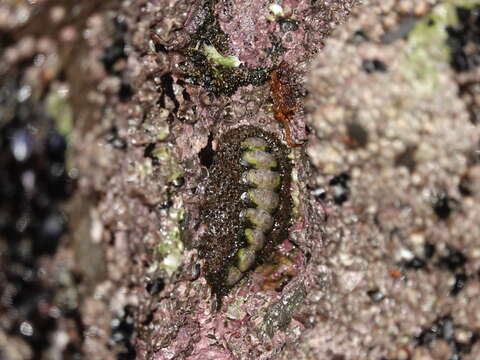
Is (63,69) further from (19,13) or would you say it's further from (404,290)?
(404,290)

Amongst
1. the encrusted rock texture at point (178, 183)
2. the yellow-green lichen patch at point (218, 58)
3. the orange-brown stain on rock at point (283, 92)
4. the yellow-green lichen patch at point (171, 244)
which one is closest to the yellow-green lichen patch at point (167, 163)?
the encrusted rock texture at point (178, 183)

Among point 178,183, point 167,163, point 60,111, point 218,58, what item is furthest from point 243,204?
point 60,111

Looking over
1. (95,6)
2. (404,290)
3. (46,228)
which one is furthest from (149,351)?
(95,6)

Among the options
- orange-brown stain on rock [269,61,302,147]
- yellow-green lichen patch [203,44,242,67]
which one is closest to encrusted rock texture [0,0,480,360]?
yellow-green lichen patch [203,44,242,67]

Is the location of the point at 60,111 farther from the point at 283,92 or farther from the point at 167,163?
the point at 283,92

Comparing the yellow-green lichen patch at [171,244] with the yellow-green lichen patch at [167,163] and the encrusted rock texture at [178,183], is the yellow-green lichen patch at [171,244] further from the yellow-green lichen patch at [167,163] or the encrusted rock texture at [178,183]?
the yellow-green lichen patch at [167,163]

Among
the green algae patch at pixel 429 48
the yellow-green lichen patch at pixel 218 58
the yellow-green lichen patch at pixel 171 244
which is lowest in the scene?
the yellow-green lichen patch at pixel 171 244

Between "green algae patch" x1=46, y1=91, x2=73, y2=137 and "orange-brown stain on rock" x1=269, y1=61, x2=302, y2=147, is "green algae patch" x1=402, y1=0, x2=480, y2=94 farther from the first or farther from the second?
"green algae patch" x1=46, y1=91, x2=73, y2=137
